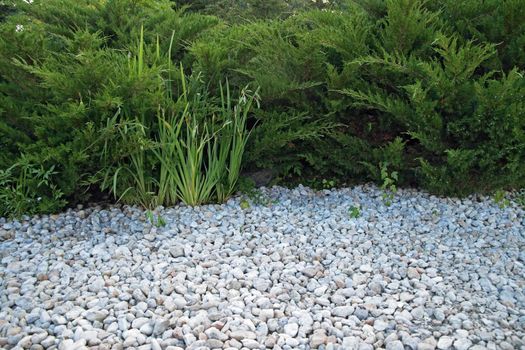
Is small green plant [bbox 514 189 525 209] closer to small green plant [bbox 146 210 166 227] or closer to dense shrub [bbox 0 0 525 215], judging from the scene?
dense shrub [bbox 0 0 525 215]

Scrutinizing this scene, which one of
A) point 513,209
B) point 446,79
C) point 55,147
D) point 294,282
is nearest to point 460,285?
point 294,282

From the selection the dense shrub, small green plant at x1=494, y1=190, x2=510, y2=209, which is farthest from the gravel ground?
the dense shrub

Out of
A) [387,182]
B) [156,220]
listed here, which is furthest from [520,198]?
[156,220]

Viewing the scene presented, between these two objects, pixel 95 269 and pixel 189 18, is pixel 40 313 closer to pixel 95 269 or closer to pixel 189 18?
pixel 95 269

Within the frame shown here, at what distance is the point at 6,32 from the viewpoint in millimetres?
3445

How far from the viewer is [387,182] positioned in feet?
11.9

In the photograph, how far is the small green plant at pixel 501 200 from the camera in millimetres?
3523

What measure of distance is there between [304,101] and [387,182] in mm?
816

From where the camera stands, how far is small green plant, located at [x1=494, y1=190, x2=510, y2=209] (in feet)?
11.6

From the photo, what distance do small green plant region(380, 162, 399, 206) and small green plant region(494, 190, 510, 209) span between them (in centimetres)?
66

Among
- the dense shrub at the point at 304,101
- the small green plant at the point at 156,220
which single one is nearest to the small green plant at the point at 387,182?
the dense shrub at the point at 304,101

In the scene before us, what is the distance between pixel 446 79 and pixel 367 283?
1.50m

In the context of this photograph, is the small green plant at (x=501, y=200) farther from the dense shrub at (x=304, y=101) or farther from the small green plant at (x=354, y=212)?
the small green plant at (x=354, y=212)

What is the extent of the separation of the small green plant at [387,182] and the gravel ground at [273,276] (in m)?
0.06
